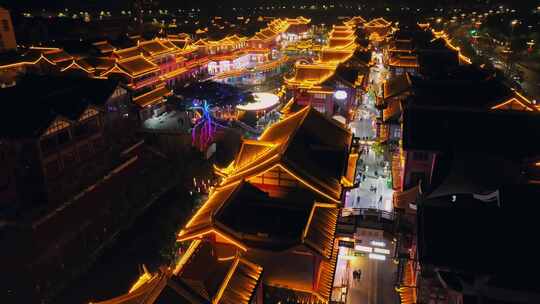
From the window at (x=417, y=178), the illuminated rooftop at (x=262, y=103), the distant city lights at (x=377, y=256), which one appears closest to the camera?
the window at (x=417, y=178)

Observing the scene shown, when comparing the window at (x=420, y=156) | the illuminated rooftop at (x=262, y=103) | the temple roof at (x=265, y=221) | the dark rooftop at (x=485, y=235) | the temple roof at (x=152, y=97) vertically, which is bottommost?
the illuminated rooftop at (x=262, y=103)

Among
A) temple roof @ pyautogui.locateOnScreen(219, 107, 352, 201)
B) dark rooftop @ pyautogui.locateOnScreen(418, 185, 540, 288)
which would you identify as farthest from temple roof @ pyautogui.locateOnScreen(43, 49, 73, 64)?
dark rooftop @ pyautogui.locateOnScreen(418, 185, 540, 288)

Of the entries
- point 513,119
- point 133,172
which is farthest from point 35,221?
point 513,119

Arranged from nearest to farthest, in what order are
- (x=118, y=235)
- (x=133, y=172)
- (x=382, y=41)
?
(x=118, y=235) < (x=133, y=172) < (x=382, y=41)

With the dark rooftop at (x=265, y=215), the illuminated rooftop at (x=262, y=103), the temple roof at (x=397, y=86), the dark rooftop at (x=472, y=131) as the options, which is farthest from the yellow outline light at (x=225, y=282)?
the illuminated rooftop at (x=262, y=103)

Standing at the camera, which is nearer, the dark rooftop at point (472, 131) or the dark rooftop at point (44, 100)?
the dark rooftop at point (472, 131)

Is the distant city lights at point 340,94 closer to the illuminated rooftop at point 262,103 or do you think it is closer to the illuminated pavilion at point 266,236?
the illuminated rooftop at point 262,103

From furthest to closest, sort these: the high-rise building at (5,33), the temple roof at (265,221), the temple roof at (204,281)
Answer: the high-rise building at (5,33) → the temple roof at (265,221) → the temple roof at (204,281)

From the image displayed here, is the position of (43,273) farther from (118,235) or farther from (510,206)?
(510,206)

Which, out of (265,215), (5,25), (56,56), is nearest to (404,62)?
(265,215)
